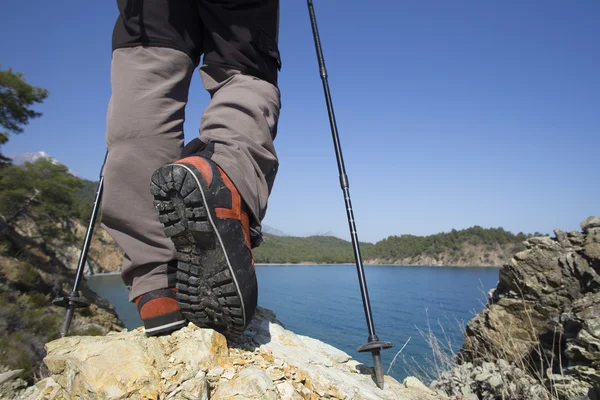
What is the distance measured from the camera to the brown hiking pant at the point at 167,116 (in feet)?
3.14

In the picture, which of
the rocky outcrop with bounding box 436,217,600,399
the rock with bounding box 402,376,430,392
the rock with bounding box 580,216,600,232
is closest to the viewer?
the rock with bounding box 402,376,430,392

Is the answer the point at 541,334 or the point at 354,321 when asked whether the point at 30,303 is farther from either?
the point at 541,334

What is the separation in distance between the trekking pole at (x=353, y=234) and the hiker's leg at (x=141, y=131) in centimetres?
64

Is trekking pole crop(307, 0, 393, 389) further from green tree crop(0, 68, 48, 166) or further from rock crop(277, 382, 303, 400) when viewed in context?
green tree crop(0, 68, 48, 166)

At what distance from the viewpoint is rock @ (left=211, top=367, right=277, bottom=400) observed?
2.70ft

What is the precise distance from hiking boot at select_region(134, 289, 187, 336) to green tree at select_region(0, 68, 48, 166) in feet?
58.9

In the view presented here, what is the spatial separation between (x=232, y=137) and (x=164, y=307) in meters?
0.53

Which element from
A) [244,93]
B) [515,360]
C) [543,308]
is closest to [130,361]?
[244,93]

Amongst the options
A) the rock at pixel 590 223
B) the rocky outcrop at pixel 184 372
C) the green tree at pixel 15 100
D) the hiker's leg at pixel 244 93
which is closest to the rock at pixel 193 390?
the rocky outcrop at pixel 184 372

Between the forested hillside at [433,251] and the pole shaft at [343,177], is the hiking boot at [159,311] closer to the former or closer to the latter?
the pole shaft at [343,177]

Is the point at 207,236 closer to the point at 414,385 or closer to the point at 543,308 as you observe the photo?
the point at 414,385

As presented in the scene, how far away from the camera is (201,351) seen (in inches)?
37.5

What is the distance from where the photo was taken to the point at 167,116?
1003 mm

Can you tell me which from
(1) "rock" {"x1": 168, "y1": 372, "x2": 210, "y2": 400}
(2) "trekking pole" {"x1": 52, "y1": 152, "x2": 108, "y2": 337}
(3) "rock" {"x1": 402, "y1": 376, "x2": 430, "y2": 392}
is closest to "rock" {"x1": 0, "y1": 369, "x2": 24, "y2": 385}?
(2) "trekking pole" {"x1": 52, "y1": 152, "x2": 108, "y2": 337}
